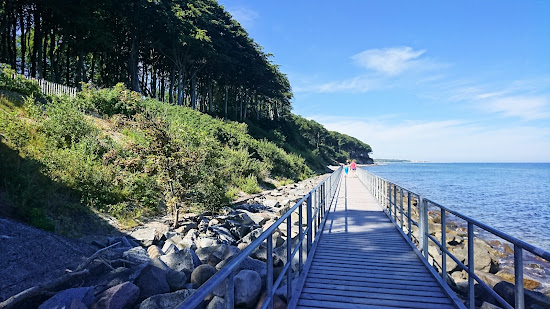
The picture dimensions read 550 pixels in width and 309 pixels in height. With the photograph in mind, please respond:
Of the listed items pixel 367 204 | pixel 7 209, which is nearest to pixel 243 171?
pixel 367 204

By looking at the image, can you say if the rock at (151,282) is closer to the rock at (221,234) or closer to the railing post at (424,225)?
the rock at (221,234)

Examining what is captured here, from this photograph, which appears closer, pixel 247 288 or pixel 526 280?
pixel 247 288

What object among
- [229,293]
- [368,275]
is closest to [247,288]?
[368,275]

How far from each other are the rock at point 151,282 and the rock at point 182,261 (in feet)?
1.69

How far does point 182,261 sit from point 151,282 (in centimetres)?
91

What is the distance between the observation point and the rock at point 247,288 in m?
4.12

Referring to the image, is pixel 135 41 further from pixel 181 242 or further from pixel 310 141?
pixel 310 141

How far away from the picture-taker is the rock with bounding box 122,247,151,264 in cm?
566

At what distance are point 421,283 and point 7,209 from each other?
26.1 ft

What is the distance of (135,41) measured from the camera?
30188 mm

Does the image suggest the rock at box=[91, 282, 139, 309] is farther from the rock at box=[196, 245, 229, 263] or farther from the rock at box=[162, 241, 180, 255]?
the rock at box=[162, 241, 180, 255]

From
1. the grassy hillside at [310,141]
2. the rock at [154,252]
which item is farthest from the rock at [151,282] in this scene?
the grassy hillside at [310,141]

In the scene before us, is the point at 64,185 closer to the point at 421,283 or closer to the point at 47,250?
the point at 47,250

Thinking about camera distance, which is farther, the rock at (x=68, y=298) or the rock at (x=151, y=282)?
the rock at (x=151, y=282)
